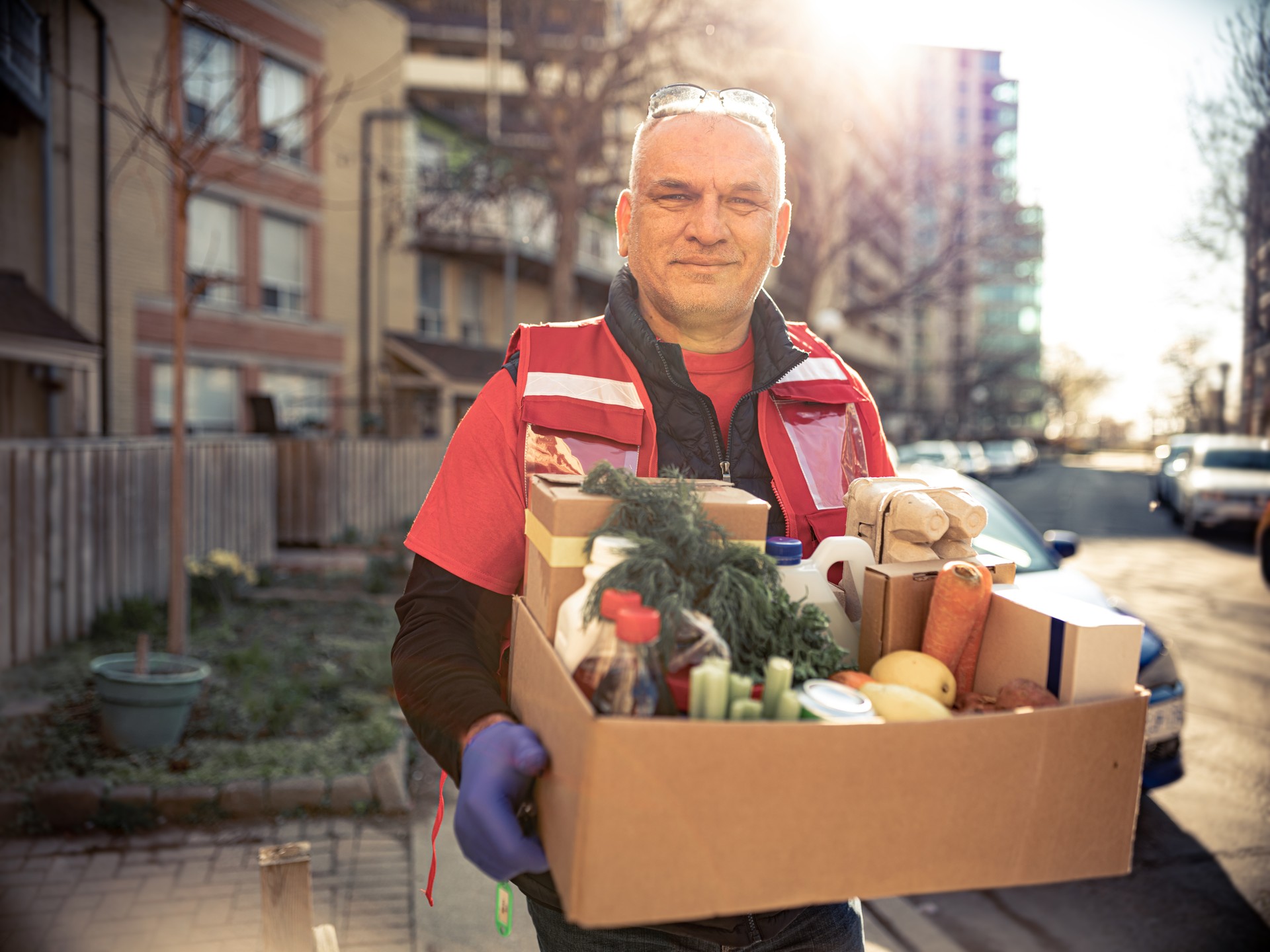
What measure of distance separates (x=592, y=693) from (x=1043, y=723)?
585 millimetres

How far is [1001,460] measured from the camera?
43688 mm

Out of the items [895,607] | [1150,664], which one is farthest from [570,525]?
[1150,664]

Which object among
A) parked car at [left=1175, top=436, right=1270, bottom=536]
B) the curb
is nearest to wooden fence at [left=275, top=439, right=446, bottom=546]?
the curb

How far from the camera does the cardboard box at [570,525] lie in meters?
1.24

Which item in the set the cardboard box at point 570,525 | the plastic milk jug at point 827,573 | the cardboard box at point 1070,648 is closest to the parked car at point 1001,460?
the plastic milk jug at point 827,573

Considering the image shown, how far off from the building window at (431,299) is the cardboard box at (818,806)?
2163 centimetres

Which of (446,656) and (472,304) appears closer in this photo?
(446,656)

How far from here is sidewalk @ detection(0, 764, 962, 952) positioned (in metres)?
3.46

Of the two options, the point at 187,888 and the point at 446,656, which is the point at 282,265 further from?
the point at 446,656

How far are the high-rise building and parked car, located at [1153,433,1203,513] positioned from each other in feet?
15.9

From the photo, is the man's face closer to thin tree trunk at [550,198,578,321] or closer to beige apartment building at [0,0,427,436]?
thin tree trunk at [550,198,578,321]

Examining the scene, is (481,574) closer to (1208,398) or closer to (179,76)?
(179,76)

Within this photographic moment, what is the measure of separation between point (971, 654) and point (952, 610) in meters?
0.11

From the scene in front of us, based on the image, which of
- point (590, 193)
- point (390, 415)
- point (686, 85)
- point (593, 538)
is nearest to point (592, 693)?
point (593, 538)
